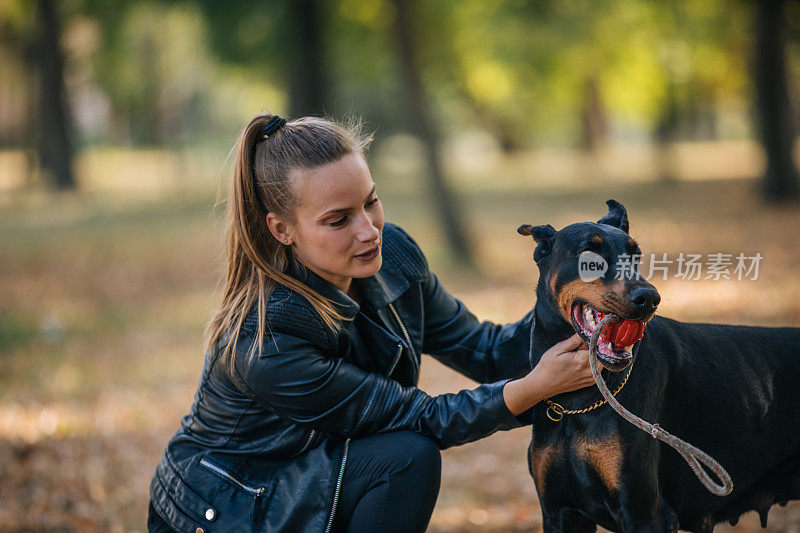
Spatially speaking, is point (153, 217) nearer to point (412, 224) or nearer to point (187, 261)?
point (187, 261)

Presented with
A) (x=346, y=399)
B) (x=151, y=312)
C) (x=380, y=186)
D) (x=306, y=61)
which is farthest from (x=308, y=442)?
(x=380, y=186)

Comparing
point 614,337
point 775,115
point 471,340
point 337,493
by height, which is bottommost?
point 337,493

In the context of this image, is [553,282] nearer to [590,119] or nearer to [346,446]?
[346,446]

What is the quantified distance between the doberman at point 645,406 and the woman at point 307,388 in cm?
23

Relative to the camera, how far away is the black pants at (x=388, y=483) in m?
2.88

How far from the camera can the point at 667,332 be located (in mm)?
2826

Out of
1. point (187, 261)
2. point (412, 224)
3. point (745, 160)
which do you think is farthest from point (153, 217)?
point (745, 160)

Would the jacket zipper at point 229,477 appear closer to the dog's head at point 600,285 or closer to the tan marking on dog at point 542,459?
the tan marking on dog at point 542,459

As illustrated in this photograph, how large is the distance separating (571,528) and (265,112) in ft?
6.83

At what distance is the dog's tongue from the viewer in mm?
2447

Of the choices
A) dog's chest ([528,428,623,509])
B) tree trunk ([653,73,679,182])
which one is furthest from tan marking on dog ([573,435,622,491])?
tree trunk ([653,73,679,182])

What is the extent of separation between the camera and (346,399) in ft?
9.31

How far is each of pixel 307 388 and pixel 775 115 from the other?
54.5 ft

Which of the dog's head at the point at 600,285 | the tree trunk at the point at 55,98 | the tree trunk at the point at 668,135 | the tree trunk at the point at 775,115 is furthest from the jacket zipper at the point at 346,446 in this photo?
the tree trunk at the point at 668,135
